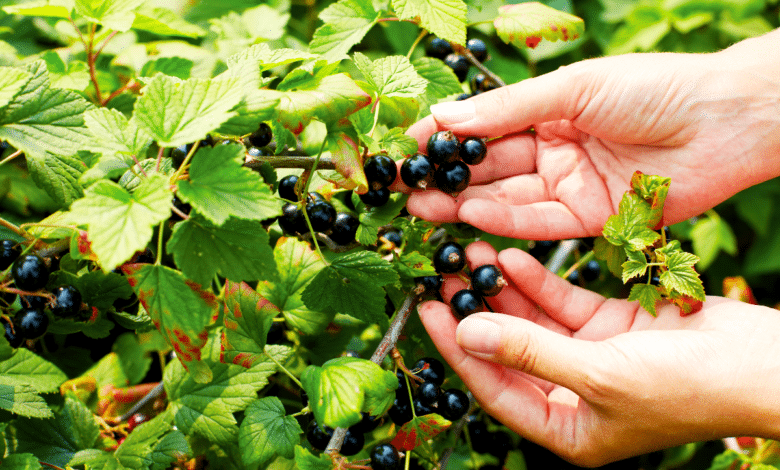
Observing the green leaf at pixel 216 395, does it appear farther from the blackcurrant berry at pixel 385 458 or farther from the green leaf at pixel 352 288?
the blackcurrant berry at pixel 385 458

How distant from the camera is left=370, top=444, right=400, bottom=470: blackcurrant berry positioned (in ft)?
4.82

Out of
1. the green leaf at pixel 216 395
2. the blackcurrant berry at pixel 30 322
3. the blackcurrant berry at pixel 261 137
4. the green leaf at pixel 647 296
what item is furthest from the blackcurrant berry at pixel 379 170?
the blackcurrant berry at pixel 30 322

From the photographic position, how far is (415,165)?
1.59m

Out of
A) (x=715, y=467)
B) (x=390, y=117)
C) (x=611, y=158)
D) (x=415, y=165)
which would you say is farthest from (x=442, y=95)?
(x=715, y=467)

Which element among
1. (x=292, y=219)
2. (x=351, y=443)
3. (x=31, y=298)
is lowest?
(x=351, y=443)

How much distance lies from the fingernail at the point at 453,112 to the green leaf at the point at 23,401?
4.92 feet

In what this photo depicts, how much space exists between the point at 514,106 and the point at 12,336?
1836mm

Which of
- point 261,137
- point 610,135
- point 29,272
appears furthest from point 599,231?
point 29,272

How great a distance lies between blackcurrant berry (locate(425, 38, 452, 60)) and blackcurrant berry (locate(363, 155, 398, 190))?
3.01 ft

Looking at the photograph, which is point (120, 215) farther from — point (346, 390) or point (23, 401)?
point (23, 401)

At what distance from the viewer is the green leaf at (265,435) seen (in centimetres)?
135

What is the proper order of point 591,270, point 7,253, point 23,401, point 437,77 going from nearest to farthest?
point 23,401
point 7,253
point 437,77
point 591,270

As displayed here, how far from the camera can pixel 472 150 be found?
5.44 ft

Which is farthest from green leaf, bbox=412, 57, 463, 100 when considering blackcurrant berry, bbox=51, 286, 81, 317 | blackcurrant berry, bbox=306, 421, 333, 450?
blackcurrant berry, bbox=51, 286, 81, 317
